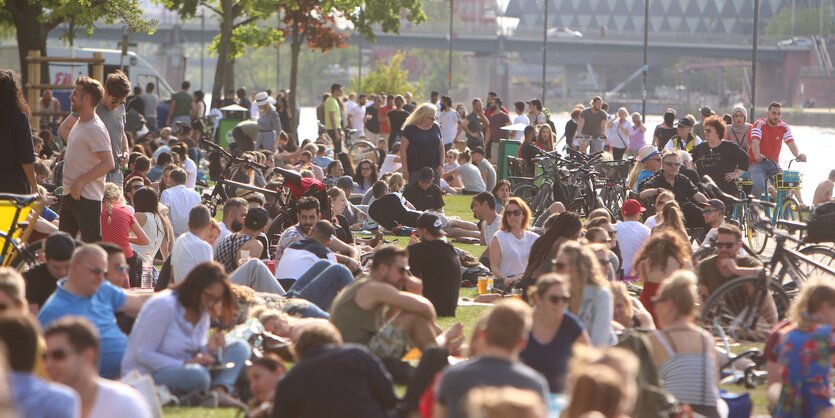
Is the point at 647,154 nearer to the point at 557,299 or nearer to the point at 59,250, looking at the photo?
the point at 59,250

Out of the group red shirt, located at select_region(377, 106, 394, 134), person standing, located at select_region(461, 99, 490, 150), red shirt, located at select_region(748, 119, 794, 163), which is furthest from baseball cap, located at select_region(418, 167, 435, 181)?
red shirt, located at select_region(377, 106, 394, 134)

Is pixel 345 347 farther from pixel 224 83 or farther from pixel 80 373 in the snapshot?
pixel 224 83

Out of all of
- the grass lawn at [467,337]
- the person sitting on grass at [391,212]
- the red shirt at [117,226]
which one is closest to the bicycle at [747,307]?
the grass lawn at [467,337]

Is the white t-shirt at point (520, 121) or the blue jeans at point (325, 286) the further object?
the white t-shirt at point (520, 121)

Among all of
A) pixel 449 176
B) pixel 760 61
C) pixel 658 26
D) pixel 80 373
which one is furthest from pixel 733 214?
pixel 658 26

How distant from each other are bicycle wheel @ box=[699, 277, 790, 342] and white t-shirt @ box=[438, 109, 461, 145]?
21.7m

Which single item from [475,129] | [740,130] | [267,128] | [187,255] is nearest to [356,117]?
[475,129]

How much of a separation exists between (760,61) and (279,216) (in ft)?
377

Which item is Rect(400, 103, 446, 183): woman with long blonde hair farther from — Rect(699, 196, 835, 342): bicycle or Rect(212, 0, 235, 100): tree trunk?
Rect(212, 0, 235, 100): tree trunk

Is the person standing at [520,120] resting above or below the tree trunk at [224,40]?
below

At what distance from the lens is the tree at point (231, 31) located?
41531 mm

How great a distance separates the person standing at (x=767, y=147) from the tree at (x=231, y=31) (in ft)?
67.1

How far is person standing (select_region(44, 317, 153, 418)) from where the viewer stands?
256 inches

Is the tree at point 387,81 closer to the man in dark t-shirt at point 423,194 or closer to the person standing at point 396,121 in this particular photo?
the person standing at point 396,121
